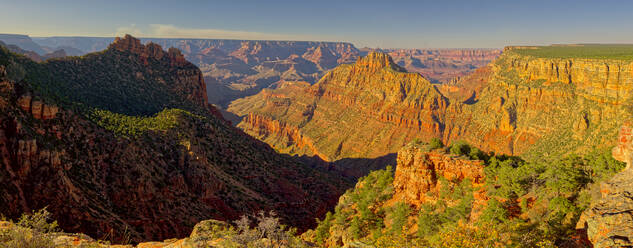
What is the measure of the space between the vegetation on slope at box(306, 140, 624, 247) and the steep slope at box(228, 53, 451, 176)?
79.6m

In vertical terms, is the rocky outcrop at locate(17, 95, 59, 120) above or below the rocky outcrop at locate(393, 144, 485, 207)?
above

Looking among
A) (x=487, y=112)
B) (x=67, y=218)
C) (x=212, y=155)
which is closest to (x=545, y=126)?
(x=487, y=112)

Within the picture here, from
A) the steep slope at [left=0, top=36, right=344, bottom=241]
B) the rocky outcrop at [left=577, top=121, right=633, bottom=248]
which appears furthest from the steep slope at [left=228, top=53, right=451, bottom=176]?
the rocky outcrop at [left=577, top=121, right=633, bottom=248]

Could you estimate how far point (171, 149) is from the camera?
175 feet

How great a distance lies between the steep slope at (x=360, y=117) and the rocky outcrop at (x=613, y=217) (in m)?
98.7

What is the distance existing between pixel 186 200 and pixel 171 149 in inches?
418

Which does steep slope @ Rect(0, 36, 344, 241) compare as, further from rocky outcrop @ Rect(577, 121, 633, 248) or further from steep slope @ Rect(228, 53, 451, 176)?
steep slope @ Rect(228, 53, 451, 176)

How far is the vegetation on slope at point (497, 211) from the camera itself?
18672 millimetres

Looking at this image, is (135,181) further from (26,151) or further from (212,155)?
(212,155)

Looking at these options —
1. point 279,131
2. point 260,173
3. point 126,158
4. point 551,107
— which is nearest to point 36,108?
point 126,158

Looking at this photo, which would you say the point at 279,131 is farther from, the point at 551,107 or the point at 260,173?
the point at 551,107

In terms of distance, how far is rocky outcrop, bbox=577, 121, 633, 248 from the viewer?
48.1 ft

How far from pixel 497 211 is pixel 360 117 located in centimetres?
13127

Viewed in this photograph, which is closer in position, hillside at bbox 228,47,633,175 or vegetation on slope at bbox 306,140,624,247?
vegetation on slope at bbox 306,140,624,247
